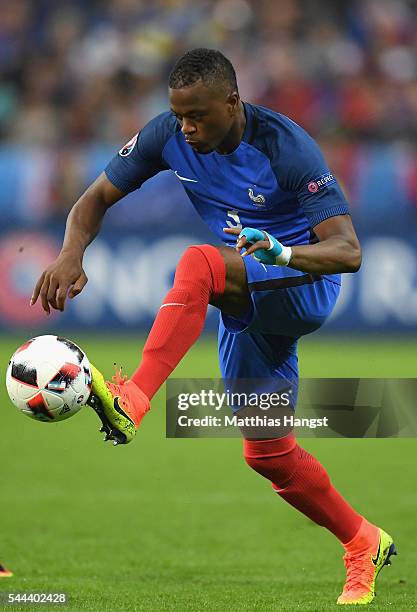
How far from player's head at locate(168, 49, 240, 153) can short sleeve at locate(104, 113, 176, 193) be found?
0.52 m

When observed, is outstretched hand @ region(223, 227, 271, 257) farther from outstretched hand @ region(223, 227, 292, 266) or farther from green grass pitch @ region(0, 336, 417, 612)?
green grass pitch @ region(0, 336, 417, 612)

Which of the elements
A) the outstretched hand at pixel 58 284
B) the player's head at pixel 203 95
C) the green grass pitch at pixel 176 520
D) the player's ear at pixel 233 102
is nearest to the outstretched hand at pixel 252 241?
the player's head at pixel 203 95

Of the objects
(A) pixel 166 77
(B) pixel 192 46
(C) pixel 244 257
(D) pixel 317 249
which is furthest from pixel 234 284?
(B) pixel 192 46

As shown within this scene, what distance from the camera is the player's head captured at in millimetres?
4660

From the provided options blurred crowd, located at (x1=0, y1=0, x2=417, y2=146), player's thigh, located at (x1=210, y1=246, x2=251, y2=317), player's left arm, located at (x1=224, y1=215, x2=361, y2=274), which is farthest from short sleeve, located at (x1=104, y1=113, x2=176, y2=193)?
blurred crowd, located at (x1=0, y1=0, x2=417, y2=146)

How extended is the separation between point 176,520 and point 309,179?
3.10 meters

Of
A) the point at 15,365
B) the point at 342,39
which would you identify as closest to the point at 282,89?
the point at 342,39

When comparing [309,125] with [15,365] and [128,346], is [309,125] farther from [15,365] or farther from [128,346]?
[15,365]

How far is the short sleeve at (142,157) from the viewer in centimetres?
532

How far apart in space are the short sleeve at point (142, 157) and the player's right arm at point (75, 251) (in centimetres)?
6

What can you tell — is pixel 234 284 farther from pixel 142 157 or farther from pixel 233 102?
pixel 142 157

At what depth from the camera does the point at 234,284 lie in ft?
15.7

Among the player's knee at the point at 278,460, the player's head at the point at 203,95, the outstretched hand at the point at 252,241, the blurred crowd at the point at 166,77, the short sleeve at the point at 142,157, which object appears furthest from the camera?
the blurred crowd at the point at 166,77

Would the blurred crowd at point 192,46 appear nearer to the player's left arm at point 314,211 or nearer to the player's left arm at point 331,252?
the player's left arm at point 314,211
